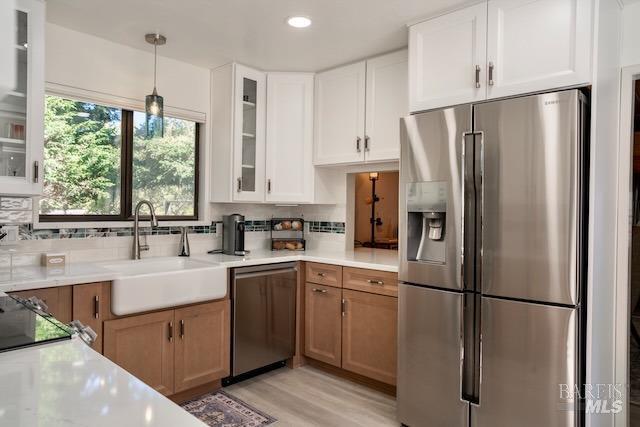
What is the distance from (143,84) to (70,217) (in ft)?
3.42

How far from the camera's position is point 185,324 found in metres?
2.67

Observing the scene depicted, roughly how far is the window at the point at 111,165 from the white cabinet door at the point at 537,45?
2303 mm

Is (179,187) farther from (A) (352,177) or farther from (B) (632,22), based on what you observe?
(B) (632,22)

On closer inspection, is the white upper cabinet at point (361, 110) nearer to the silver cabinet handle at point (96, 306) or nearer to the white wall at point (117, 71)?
the white wall at point (117, 71)

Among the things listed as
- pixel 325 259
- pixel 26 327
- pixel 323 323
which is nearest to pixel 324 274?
pixel 325 259

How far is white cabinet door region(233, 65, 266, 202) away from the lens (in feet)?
10.8

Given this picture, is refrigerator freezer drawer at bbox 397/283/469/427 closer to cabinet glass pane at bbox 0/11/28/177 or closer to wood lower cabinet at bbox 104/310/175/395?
wood lower cabinet at bbox 104/310/175/395

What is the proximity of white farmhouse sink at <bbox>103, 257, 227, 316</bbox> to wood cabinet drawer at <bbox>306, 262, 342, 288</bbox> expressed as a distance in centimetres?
71

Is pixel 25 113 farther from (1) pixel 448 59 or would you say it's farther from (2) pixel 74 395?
(1) pixel 448 59

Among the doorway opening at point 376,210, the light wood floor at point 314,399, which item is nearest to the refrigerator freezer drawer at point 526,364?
the light wood floor at point 314,399

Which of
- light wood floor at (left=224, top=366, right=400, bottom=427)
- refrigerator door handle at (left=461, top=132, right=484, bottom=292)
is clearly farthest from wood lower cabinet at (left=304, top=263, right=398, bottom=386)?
refrigerator door handle at (left=461, top=132, right=484, bottom=292)

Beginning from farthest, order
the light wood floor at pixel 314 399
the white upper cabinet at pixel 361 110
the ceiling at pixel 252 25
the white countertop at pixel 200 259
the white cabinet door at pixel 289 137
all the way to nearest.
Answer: the white cabinet door at pixel 289 137
the white upper cabinet at pixel 361 110
the light wood floor at pixel 314 399
the ceiling at pixel 252 25
the white countertop at pixel 200 259

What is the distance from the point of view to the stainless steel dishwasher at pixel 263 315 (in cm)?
296

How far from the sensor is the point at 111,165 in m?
2.99
